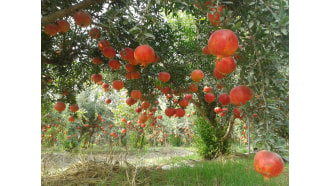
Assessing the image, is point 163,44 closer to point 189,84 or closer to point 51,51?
point 189,84

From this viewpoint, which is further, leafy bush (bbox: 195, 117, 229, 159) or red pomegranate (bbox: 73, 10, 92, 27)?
leafy bush (bbox: 195, 117, 229, 159)

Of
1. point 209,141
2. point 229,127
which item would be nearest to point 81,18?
point 229,127

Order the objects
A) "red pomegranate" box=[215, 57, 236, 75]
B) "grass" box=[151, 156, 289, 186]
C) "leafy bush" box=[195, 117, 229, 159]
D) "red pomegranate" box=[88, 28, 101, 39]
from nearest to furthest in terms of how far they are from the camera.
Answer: "red pomegranate" box=[215, 57, 236, 75]
"red pomegranate" box=[88, 28, 101, 39]
"grass" box=[151, 156, 289, 186]
"leafy bush" box=[195, 117, 229, 159]

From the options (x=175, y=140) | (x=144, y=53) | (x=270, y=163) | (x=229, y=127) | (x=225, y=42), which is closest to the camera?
(x=270, y=163)

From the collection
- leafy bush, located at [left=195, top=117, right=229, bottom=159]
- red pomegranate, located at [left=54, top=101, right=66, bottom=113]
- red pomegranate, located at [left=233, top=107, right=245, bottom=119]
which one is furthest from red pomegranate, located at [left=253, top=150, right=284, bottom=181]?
leafy bush, located at [left=195, top=117, right=229, bottom=159]

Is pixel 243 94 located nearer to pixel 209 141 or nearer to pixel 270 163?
pixel 270 163

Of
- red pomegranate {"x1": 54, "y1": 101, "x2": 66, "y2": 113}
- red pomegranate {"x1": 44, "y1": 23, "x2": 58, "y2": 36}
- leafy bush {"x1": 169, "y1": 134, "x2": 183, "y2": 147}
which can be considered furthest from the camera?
leafy bush {"x1": 169, "y1": 134, "x2": 183, "y2": 147}

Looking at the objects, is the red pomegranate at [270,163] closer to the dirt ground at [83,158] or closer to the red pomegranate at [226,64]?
the red pomegranate at [226,64]

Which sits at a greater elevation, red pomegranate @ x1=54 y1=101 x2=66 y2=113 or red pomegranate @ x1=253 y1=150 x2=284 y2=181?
red pomegranate @ x1=54 y1=101 x2=66 y2=113

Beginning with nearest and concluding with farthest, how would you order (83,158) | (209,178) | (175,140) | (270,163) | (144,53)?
(270,163)
(144,53)
(209,178)
(83,158)
(175,140)

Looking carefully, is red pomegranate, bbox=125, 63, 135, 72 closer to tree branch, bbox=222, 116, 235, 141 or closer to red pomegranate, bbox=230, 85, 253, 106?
red pomegranate, bbox=230, 85, 253, 106

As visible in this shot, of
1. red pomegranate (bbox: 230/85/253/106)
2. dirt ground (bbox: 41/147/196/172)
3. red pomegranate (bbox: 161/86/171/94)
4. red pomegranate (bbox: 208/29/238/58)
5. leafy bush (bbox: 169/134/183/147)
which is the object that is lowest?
leafy bush (bbox: 169/134/183/147)

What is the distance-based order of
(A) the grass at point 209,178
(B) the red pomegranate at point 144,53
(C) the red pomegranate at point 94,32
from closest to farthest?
(B) the red pomegranate at point 144,53
(C) the red pomegranate at point 94,32
(A) the grass at point 209,178

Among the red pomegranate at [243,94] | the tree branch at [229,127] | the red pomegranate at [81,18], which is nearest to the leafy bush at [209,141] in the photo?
the tree branch at [229,127]
